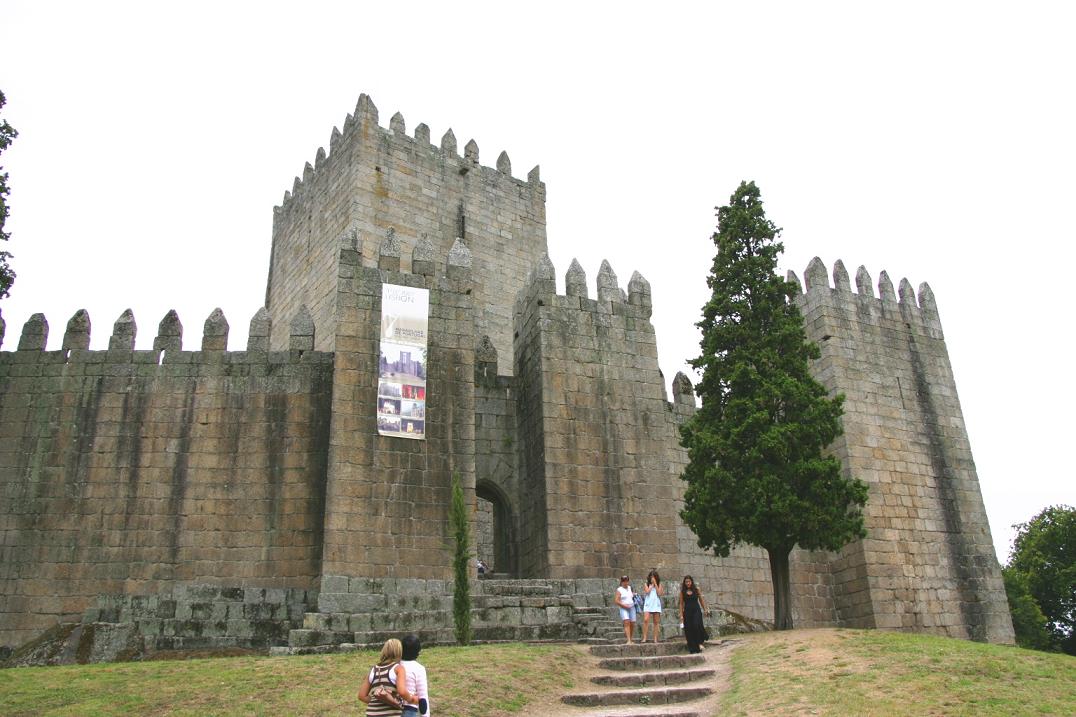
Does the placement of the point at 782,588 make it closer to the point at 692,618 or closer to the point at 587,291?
the point at 692,618

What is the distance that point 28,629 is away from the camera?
14281 mm

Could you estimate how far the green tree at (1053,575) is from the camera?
34.8 meters

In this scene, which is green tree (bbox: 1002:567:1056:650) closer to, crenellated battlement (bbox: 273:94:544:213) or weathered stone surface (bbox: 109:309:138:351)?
crenellated battlement (bbox: 273:94:544:213)

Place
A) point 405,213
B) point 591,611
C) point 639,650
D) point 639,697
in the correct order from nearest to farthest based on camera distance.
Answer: point 639,697 → point 639,650 → point 591,611 → point 405,213

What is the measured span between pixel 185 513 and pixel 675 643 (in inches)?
331

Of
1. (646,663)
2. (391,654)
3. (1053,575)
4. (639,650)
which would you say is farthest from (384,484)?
(1053,575)

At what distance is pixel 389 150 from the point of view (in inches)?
1025

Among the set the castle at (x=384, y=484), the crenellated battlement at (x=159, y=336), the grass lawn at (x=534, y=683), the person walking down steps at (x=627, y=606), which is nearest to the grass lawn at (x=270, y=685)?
the grass lawn at (x=534, y=683)

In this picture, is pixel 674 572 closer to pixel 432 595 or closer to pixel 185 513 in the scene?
pixel 432 595

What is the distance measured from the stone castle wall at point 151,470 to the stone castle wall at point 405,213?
24.7ft

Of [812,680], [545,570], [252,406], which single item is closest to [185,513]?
[252,406]

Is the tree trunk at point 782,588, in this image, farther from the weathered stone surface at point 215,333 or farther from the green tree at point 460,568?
the weathered stone surface at point 215,333

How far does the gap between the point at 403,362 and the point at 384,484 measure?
7.23 ft

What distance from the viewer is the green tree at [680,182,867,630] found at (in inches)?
599
